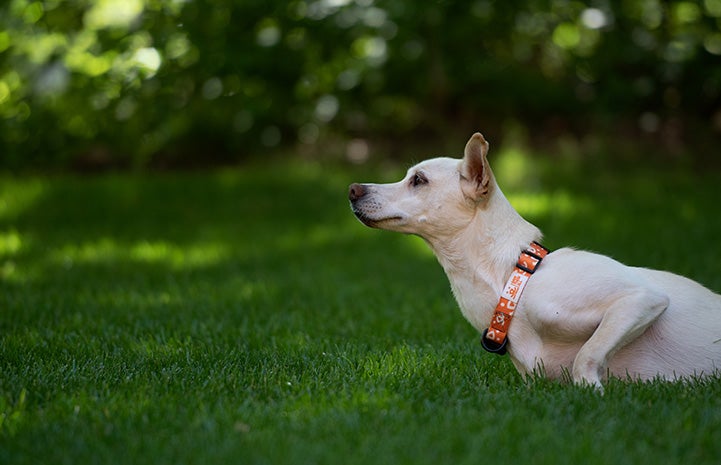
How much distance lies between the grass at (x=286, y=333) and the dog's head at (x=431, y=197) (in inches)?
26.5

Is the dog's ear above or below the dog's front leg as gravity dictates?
above

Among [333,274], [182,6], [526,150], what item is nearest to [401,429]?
[333,274]

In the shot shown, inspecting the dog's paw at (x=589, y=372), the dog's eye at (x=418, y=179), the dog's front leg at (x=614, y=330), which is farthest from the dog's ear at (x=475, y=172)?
the dog's paw at (x=589, y=372)

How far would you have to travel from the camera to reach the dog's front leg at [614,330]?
362 cm

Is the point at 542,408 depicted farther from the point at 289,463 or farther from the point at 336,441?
the point at 289,463

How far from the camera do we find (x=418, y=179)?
4305mm

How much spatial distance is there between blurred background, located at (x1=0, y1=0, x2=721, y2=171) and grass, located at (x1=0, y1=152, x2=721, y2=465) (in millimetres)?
1001

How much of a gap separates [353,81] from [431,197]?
8182mm

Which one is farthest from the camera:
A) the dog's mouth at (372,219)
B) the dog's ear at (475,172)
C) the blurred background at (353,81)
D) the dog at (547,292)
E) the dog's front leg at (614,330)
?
the blurred background at (353,81)

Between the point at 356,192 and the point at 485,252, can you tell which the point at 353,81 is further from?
the point at 485,252

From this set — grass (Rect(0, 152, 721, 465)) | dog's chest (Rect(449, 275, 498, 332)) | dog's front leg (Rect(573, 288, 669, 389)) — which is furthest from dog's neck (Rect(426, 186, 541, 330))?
dog's front leg (Rect(573, 288, 669, 389))

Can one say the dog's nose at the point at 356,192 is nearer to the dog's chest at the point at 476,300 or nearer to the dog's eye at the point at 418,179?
the dog's eye at the point at 418,179

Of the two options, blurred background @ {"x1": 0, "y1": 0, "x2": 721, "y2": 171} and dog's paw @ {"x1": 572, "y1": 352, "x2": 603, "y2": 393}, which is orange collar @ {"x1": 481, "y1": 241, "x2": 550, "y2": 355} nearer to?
dog's paw @ {"x1": 572, "y1": 352, "x2": 603, "y2": 393}

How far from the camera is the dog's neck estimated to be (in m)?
4.03
